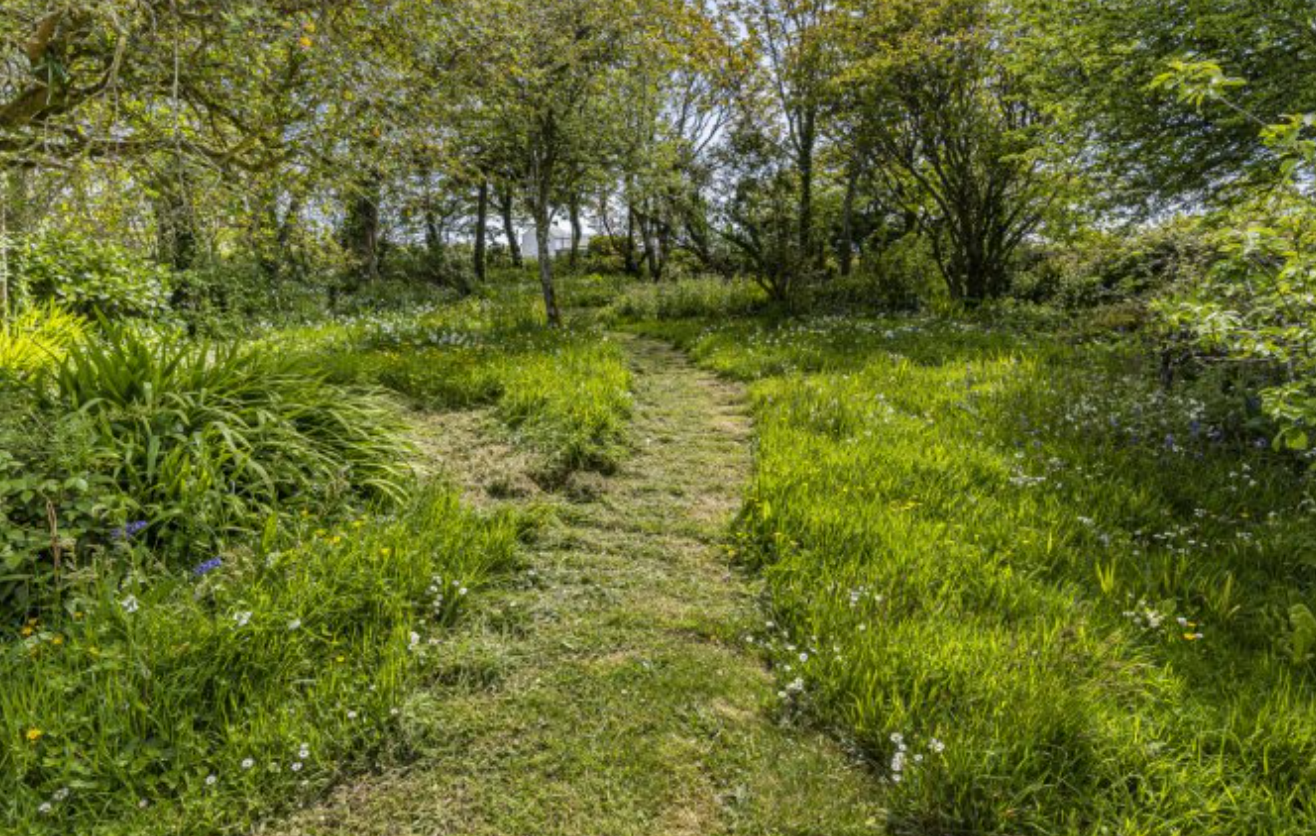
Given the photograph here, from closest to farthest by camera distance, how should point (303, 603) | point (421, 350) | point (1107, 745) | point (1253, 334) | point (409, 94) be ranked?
point (1107, 745)
point (303, 603)
point (1253, 334)
point (409, 94)
point (421, 350)

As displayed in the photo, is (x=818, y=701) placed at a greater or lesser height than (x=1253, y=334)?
lesser

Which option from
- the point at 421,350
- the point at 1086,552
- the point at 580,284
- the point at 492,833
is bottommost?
the point at 492,833

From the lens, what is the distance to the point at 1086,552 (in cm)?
332

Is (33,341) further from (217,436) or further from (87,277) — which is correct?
(87,277)

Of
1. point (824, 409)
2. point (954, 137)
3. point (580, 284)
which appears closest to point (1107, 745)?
point (824, 409)

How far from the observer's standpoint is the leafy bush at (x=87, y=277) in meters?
6.70

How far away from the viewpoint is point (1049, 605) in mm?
2803

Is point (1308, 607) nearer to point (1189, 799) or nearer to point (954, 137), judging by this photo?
point (1189, 799)

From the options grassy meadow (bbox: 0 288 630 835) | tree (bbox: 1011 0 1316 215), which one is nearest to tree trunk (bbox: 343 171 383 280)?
grassy meadow (bbox: 0 288 630 835)

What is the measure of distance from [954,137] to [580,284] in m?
11.4

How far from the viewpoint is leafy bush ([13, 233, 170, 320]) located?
670 centimetres

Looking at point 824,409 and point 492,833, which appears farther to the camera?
point 824,409

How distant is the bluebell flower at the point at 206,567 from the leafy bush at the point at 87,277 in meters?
5.61

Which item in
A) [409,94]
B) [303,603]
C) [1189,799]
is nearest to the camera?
[1189,799]
